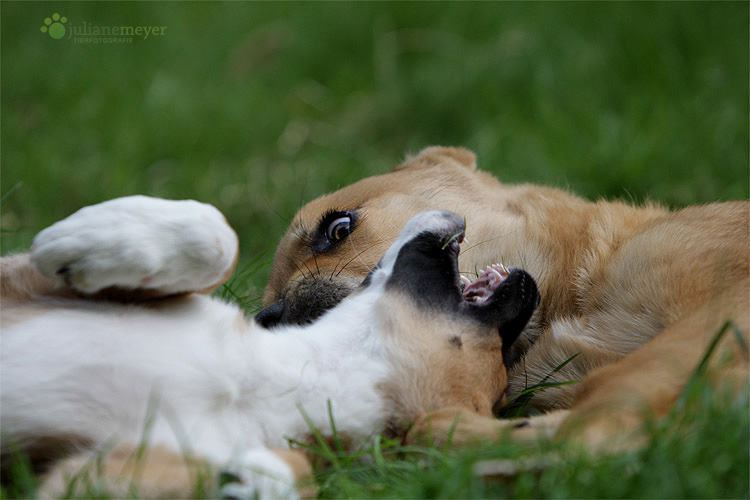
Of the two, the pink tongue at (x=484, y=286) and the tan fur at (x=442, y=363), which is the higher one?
the pink tongue at (x=484, y=286)

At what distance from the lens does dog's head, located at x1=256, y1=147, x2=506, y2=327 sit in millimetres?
3473

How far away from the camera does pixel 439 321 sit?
2.84 m

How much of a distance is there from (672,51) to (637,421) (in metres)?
5.71

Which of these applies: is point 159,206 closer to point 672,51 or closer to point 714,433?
point 714,433

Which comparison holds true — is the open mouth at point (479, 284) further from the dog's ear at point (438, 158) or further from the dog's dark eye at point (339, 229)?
the dog's ear at point (438, 158)

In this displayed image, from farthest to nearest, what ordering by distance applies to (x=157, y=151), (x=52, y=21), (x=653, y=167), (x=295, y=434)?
(x=52, y=21)
(x=157, y=151)
(x=653, y=167)
(x=295, y=434)

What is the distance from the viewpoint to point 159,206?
2727 millimetres

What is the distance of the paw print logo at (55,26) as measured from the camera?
769cm

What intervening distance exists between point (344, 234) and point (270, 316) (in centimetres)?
61

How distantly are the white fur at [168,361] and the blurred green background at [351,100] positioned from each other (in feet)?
8.77

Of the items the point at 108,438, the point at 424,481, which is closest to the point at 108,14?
the point at 108,438

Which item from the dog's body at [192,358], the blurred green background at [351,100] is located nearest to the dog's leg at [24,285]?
the dog's body at [192,358]

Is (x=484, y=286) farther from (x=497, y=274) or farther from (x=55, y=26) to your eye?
(x=55, y=26)

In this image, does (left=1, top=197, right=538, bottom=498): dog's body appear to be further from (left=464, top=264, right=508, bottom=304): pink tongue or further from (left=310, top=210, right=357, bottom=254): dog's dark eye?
(left=310, top=210, right=357, bottom=254): dog's dark eye
